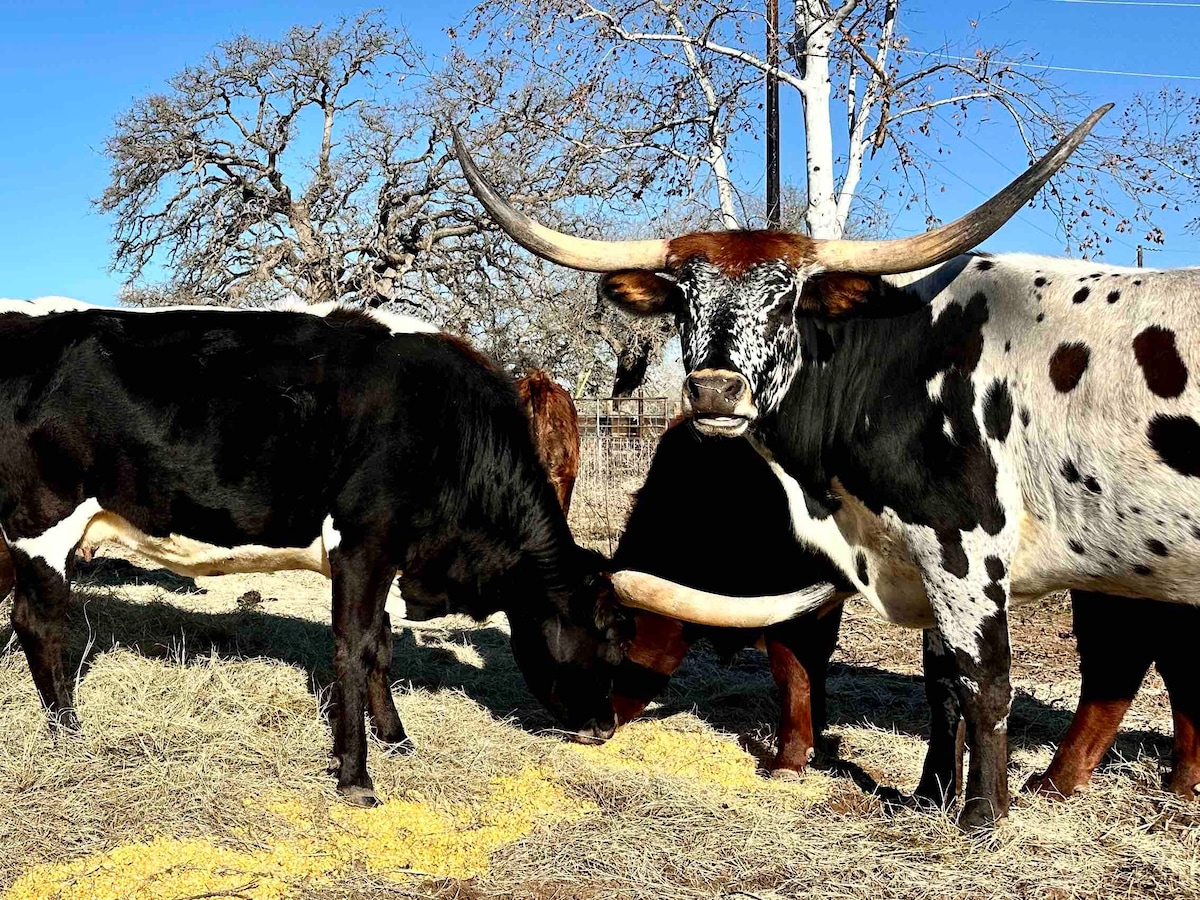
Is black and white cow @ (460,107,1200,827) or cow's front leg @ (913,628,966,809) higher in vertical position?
black and white cow @ (460,107,1200,827)

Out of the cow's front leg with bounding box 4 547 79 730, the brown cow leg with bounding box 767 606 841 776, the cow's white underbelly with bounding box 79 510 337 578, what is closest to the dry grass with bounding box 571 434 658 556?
the brown cow leg with bounding box 767 606 841 776

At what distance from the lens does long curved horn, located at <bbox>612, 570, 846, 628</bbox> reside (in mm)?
4305

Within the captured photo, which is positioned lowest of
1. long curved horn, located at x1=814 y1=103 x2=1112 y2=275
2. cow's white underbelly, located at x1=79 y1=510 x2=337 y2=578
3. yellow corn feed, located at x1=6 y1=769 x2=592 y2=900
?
yellow corn feed, located at x1=6 y1=769 x2=592 y2=900

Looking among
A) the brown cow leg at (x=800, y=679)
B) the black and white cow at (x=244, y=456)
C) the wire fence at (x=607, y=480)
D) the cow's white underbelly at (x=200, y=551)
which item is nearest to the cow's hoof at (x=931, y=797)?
the brown cow leg at (x=800, y=679)

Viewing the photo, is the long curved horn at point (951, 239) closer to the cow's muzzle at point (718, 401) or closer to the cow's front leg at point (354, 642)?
the cow's muzzle at point (718, 401)

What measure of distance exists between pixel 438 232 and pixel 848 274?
1706cm

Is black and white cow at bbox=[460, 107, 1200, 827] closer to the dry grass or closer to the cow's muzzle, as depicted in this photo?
the cow's muzzle

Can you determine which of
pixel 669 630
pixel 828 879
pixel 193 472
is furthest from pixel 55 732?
pixel 828 879

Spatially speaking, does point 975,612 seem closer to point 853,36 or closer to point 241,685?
point 241,685

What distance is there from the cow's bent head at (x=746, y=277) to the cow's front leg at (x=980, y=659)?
3.09 feet

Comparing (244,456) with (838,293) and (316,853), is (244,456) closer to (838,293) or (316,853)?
(316,853)

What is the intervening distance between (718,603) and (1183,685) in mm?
1955

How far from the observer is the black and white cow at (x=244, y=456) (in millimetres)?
4445

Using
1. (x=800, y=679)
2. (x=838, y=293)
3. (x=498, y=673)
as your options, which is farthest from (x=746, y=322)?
(x=498, y=673)
